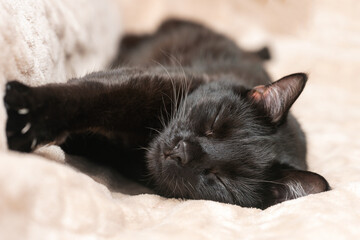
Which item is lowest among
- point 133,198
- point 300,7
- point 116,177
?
point 116,177

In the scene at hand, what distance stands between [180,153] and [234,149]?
172mm

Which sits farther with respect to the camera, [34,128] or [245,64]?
[245,64]

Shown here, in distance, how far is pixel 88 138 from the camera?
47.9 inches

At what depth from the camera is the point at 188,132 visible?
1.21 meters

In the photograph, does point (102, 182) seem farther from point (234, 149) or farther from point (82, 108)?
point (234, 149)

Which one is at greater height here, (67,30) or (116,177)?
(67,30)

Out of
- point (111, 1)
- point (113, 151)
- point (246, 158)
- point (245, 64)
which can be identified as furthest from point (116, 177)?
point (111, 1)

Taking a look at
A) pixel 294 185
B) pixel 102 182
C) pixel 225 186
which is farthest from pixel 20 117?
pixel 294 185

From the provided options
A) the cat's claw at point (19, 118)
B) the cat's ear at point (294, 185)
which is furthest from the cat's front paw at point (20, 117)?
the cat's ear at point (294, 185)

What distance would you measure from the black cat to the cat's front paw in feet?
0.15

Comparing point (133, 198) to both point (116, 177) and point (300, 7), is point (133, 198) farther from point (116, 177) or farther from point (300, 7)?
point (300, 7)

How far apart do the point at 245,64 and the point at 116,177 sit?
102 cm

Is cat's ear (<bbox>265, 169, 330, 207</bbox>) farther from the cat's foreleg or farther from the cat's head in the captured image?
the cat's foreleg

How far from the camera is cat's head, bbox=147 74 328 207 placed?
114cm
